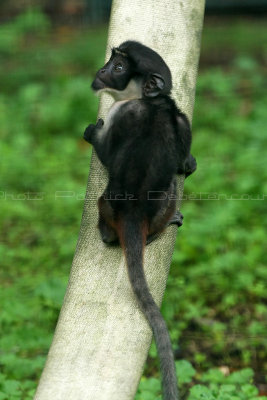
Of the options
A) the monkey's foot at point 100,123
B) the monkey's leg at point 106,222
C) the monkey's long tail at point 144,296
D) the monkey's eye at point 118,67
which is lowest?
the monkey's long tail at point 144,296

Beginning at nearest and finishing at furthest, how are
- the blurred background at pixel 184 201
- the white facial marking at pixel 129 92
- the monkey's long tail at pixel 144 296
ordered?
the monkey's long tail at pixel 144 296, the white facial marking at pixel 129 92, the blurred background at pixel 184 201

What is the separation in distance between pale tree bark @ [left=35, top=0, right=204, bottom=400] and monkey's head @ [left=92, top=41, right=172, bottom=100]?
0.44 ft

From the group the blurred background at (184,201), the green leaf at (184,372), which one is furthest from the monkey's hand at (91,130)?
the green leaf at (184,372)

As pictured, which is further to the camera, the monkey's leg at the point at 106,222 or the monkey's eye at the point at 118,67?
the monkey's eye at the point at 118,67

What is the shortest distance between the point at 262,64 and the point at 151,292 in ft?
21.4

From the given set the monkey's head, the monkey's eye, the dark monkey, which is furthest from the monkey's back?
the monkey's eye

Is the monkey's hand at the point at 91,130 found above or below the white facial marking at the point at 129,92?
below

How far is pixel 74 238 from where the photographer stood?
5.61m

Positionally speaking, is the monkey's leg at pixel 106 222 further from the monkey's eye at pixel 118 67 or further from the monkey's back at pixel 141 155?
the monkey's eye at pixel 118 67

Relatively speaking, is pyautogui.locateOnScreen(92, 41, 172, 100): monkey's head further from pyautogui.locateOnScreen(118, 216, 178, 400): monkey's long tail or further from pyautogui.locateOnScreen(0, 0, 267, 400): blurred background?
pyautogui.locateOnScreen(0, 0, 267, 400): blurred background

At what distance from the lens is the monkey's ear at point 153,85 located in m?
3.38

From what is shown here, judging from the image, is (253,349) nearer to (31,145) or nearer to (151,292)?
(151,292)

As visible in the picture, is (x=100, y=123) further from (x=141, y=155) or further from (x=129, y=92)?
(x=141, y=155)

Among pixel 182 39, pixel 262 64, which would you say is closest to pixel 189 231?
pixel 182 39
